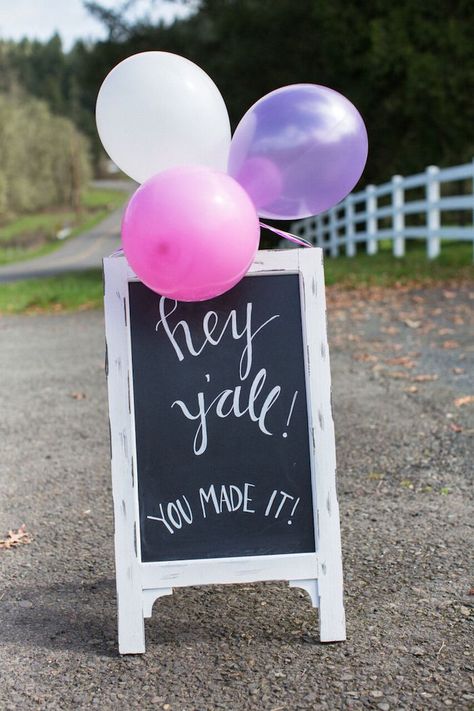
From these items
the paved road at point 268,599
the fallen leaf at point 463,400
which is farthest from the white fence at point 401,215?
the paved road at point 268,599

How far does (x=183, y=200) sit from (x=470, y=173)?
10.6m

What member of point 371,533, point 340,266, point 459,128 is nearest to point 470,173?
point 340,266

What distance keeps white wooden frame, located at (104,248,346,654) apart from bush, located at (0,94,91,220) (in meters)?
52.3

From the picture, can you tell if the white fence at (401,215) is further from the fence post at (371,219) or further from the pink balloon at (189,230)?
the pink balloon at (189,230)

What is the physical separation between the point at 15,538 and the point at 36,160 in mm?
69214

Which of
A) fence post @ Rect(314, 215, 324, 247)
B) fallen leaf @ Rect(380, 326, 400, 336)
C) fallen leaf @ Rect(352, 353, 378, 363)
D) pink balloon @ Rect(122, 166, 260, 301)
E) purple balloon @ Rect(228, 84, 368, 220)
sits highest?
purple balloon @ Rect(228, 84, 368, 220)

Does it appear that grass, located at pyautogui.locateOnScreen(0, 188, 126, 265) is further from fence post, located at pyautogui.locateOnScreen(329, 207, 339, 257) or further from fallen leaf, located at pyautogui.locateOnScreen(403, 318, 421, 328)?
fallen leaf, located at pyautogui.locateOnScreen(403, 318, 421, 328)

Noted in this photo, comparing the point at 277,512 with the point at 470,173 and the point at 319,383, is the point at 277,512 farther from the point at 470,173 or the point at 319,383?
the point at 470,173

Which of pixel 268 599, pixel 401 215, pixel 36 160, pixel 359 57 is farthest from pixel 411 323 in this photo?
pixel 36 160

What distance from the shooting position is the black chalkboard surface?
2.90 meters

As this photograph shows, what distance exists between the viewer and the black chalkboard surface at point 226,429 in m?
2.90

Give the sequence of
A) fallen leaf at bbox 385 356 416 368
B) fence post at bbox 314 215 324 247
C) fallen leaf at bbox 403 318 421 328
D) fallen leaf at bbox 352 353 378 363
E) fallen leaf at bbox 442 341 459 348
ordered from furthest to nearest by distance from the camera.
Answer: fence post at bbox 314 215 324 247
fallen leaf at bbox 403 318 421 328
fallen leaf at bbox 442 341 459 348
fallen leaf at bbox 352 353 378 363
fallen leaf at bbox 385 356 416 368

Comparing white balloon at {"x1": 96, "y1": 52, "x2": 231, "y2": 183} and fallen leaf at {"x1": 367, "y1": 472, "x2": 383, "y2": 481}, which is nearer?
white balloon at {"x1": 96, "y1": 52, "x2": 231, "y2": 183}

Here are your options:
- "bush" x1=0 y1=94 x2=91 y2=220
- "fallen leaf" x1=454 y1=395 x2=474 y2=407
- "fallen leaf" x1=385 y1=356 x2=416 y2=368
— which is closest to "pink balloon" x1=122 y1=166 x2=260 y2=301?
"fallen leaf" x1=454 y1=395 x2=474 y2=407
